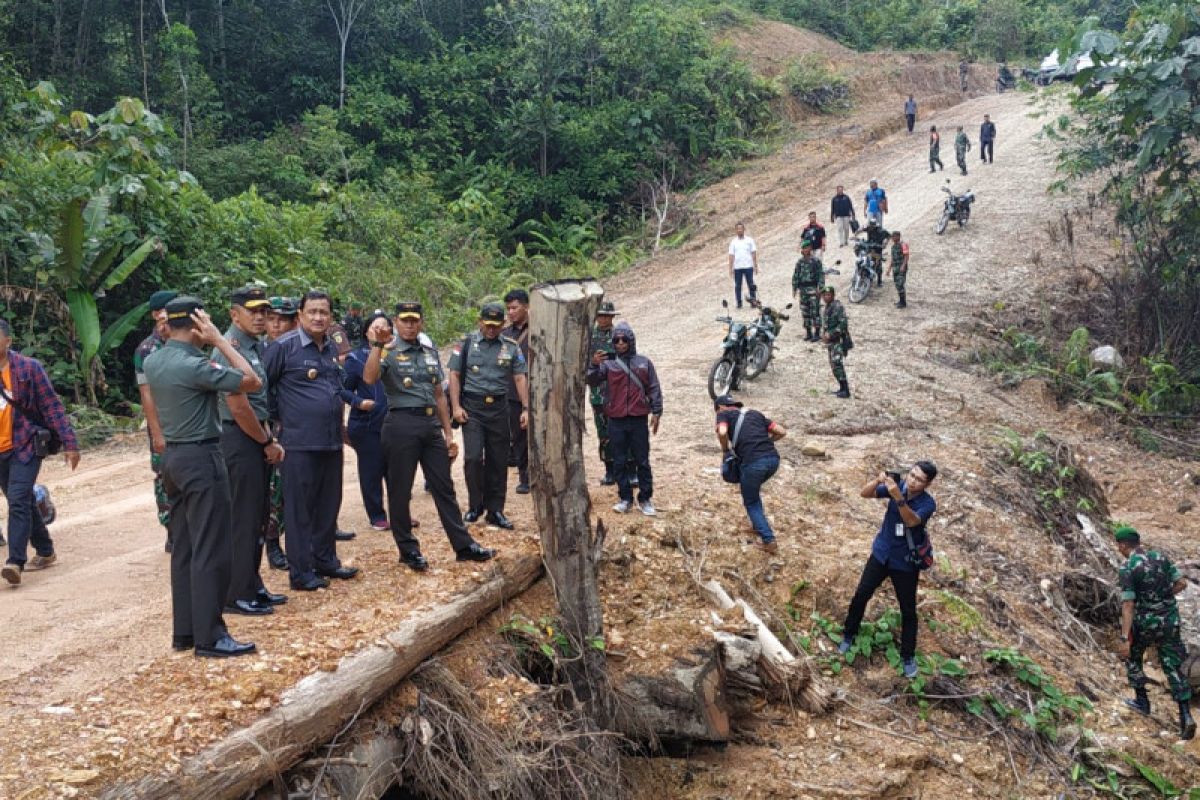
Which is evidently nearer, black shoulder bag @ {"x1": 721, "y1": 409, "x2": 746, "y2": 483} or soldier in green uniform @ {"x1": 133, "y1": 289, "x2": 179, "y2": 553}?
soldier in green uniform @ {"x1": 133, "y1": 289, "x2": 179, "y2": 553}

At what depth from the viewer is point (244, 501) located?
5.84 metres

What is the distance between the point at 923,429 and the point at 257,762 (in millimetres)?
10387

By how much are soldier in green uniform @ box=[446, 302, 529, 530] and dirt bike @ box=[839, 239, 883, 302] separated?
12.7 m

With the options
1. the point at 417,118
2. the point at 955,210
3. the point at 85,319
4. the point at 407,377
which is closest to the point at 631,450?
the point at 407,377

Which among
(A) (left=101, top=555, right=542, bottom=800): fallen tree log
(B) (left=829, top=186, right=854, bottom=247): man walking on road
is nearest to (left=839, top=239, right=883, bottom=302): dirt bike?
(B) (left=829, top=186, right=854, bottom=247): man walking on road

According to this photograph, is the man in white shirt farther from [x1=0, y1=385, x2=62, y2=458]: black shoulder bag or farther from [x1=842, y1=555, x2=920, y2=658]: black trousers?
[x1=0, y1=385, x2=62, y2=458]: black shoulder bag

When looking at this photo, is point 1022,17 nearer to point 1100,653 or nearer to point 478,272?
point 478,272

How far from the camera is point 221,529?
17.0 ft

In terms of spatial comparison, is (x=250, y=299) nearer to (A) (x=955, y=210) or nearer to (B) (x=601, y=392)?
(B) (x=601, y=392)

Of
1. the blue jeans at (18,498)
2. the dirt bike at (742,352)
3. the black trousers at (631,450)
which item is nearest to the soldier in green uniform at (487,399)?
the black trousers at (631,450)

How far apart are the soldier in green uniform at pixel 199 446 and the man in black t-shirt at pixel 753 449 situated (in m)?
4.37

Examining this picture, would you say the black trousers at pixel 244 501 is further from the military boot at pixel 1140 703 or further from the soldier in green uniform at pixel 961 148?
the soldier in green uniform at pixel 961 148

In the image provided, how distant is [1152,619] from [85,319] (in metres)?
12.7

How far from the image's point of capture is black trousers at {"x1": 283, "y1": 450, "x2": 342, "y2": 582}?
6262 millimetres
